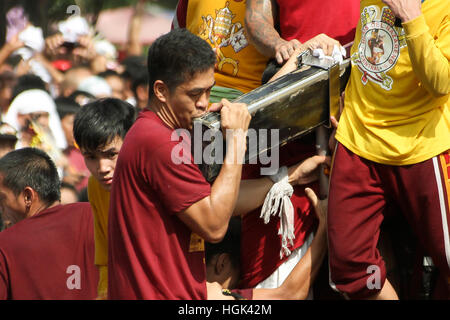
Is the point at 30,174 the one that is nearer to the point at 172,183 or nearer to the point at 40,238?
the point at 40,238

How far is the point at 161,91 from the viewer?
3.59 meters

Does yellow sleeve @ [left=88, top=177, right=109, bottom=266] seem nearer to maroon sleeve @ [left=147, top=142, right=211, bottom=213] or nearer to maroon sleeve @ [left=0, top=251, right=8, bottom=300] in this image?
maroon sleeve @ [left=0, top=251, right=8, bottom=300]

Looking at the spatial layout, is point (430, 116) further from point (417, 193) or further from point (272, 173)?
point (272, 173)

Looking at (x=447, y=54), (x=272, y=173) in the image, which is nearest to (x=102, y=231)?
(x=272, y=173)

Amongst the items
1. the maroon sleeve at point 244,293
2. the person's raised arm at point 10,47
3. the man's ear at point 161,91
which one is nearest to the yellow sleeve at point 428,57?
the man's ear at point 161,91

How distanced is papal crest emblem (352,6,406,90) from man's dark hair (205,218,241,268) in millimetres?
1076

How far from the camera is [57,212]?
456 centimetres

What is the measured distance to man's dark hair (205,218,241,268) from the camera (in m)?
4.51

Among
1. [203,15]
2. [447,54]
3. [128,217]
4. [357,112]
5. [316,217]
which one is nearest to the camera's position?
[128,217]

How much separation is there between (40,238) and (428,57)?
84.0 inches

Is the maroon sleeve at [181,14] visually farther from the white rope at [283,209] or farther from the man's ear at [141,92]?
the man's ear at [141,92]

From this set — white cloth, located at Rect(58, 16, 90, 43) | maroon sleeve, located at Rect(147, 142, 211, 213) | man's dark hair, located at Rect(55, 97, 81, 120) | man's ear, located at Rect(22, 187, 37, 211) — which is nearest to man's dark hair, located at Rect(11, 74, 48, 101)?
man's dark hair, located at Rect(55, 97, 81, 120)

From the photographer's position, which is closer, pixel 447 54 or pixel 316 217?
pixel 447 54

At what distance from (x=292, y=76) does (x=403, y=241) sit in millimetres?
1023
